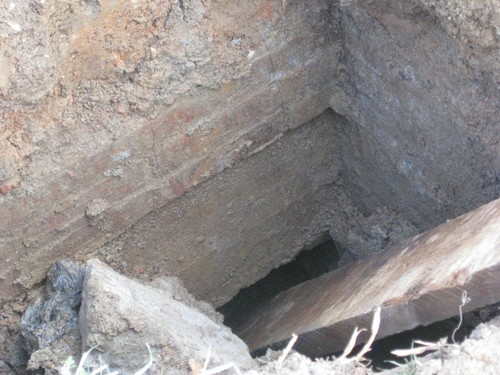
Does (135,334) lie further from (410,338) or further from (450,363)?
(410,338)

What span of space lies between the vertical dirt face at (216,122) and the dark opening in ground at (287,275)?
484mm

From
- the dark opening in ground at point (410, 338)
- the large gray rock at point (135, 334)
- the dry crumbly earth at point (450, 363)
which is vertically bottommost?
the dark opening in ground at point (410, 338)

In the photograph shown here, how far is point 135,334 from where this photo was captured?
2.40 meters

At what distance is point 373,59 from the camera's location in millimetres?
3355

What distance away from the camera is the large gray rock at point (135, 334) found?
2.38m

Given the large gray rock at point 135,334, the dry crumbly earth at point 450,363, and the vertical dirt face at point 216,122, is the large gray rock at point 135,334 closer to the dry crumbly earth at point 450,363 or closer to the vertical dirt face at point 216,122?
the dry crumbly earth at point 450,363

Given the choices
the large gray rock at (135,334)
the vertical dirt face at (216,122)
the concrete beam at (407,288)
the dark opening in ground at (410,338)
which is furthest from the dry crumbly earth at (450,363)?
the vertical dirt face at (216,122)

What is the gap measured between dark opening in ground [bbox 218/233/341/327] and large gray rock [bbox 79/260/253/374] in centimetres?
179

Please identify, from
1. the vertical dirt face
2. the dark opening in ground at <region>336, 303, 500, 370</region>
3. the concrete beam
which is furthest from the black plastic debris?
the dark opening in ground at <region>336, 303, 500, 370</region>

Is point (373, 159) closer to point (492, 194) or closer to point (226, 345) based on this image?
point (492, 194)

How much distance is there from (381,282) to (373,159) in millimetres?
1270

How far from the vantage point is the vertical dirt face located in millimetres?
2818

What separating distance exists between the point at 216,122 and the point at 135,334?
1283 mm

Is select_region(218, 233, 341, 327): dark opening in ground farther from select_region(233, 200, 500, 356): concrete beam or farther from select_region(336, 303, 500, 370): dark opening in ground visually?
select_region(336, 303, 500, 370): dark opening in ground
